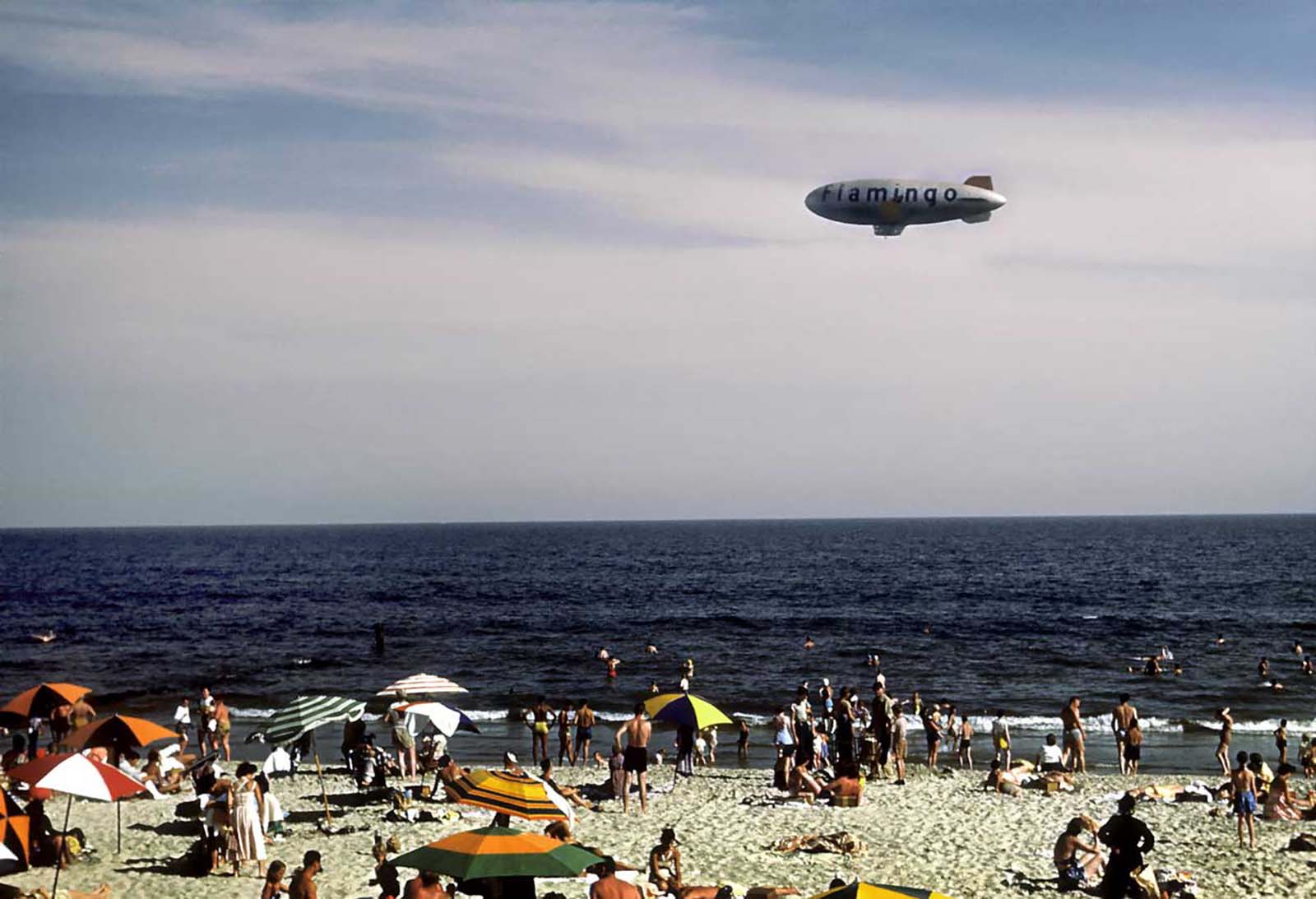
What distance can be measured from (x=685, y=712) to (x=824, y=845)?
3126mm

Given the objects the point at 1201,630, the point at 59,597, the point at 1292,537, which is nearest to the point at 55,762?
the point at 1201,630

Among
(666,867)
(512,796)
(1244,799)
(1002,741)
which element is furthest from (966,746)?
(512,796)

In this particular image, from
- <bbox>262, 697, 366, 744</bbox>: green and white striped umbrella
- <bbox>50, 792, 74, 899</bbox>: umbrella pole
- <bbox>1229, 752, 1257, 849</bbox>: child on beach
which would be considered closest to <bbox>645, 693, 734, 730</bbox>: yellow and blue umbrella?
<bbox>262, 697, 366, 744</bbox>: green and white striped umbrella

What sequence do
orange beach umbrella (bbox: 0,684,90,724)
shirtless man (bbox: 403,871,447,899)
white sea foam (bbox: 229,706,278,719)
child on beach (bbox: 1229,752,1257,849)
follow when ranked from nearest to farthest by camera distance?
1. shirtless man (bbox: 403,871,447,899)
2. child on beach (bbox: 1229,752,1257,849)
3. orange beach umbrella (bbox: 0,684,90,724)
4. white sea foam (bbox: 229,706,278,719)

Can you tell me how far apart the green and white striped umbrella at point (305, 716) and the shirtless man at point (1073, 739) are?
49.1ft

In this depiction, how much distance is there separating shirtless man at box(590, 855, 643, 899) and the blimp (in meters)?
32.2

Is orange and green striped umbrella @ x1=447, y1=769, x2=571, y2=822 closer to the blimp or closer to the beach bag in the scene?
the beach bag

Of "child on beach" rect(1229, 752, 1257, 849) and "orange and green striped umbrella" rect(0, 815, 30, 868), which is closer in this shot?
"orange and green striped umbrella" rect(0, 815, 30, 868)

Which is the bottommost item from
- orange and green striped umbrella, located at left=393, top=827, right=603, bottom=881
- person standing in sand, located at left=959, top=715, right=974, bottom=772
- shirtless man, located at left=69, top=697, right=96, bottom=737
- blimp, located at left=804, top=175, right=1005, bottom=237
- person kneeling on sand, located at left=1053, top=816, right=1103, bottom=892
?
person standing in sand, located at left=959, top=715, right=974, bottom=772

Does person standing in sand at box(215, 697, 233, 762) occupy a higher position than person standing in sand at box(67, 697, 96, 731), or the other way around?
person standing in sand at box(67, 697, 96, 731)

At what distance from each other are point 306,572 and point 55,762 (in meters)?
115

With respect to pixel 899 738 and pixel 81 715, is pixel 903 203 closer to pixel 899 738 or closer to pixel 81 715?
pixel 899 738

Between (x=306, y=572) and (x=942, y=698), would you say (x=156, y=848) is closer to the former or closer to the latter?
(x=942, y=698)

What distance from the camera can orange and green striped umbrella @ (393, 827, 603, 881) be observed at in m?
11.0
